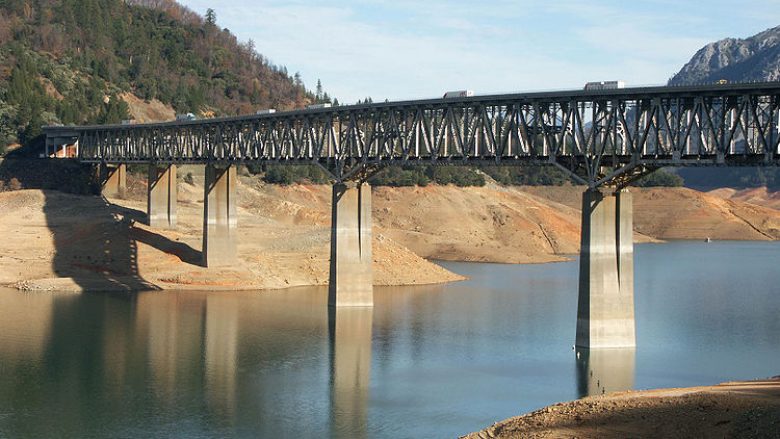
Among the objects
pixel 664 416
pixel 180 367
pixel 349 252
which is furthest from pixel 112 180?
A: pixel 664 416

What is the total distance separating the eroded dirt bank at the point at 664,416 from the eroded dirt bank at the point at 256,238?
6331 centimetres

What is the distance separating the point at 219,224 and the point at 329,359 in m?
43.6

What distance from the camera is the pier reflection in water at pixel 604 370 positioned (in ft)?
197

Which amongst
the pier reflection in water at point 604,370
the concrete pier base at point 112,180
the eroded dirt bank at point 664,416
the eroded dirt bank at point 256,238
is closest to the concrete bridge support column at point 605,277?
the pier reflection in water at point 604,370

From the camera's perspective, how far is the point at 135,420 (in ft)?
171

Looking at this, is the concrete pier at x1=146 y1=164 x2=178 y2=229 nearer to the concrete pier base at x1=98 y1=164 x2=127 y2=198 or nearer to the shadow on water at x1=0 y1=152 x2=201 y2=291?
the shadow on water at x1=0 y1=152 x2=201 y2=291

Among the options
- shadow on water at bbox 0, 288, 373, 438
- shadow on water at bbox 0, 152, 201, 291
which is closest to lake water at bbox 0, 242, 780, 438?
shadow on water at bbox 0, 288, 373, 438

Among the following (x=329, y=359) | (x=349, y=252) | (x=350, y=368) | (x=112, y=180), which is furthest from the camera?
(x=112, y=180)

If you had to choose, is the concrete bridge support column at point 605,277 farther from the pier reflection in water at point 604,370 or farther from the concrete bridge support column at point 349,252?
the concrete bridge support column at point 349,252

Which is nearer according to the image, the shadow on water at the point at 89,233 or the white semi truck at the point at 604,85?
the white semi truck at the point at 604,85

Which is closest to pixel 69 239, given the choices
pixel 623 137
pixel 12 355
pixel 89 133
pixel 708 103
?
pixel 89 133

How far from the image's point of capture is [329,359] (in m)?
69.0

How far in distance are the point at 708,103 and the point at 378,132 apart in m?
30.7

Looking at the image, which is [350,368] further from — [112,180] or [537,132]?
[112,180]
